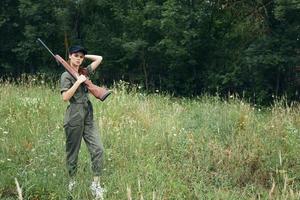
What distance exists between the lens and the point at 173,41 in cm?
1975

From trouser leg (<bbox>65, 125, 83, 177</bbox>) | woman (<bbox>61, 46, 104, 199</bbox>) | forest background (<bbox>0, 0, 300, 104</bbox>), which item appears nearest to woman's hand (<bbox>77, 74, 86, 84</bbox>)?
woman (<bbox>61, 46, 104, 199</bbox>)

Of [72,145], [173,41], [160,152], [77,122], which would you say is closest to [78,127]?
[77,122]

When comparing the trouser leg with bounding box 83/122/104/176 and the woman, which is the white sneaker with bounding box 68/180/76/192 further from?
the trouser leg with bounding box 83/122/104/176

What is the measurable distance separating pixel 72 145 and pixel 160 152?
174cm

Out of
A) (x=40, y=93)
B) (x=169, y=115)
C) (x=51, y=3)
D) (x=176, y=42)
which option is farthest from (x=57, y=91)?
(x=51, y=3)

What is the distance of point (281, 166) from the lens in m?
6.45

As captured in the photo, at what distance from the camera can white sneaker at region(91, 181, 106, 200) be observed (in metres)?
5.07

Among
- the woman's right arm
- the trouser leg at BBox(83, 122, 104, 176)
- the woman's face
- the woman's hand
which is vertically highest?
the woman's face

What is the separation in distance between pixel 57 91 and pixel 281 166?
574 cm

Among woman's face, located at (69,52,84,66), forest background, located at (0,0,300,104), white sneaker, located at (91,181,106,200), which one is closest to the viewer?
white sneaker, located at (91,181,106,200)

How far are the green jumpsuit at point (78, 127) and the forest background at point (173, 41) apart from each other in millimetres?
10927

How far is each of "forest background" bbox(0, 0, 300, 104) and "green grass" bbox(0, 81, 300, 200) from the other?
822 centimetres

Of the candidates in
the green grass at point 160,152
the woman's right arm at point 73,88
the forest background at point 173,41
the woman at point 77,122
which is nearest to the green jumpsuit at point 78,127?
the woman at point 77,122

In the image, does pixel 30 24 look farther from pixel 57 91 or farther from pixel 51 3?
pixel 57 91
